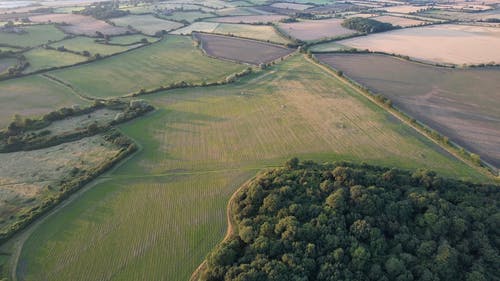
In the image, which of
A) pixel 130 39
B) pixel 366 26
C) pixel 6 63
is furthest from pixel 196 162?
pixel 366 26

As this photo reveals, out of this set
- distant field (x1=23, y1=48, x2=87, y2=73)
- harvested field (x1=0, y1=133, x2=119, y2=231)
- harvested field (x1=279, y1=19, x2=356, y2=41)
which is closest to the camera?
harvested field (x1=0, y1=133, x2=119, y2=231)

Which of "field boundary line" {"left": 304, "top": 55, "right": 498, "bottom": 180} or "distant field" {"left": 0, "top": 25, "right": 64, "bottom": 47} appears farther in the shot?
"distant field" {"left": 0, "top": 25, "right": 64, "bottom": 47}

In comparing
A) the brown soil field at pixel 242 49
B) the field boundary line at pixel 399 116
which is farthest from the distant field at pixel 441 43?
the field boundary line at pixel 399 116

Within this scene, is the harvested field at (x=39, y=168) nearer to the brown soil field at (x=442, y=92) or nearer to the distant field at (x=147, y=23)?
the brown soil field at (x=442, y=92)

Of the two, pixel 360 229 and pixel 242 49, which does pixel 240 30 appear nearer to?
pixel 242 49

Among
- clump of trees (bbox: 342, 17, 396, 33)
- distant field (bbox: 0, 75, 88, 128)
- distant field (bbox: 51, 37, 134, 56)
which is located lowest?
distant field (bbox: 0, 75, 88, 128)

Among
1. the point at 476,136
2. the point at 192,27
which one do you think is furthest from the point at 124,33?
the point at 476,136

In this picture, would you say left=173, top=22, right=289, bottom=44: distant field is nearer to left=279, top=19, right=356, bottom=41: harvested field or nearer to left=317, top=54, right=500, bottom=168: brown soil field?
left=279, top=19, right=356, bottom=41: harvested field

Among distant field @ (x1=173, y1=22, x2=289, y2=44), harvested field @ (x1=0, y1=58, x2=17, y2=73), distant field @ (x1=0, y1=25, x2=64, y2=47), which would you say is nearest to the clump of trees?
distant field @ (x1=173, y1=22, x2=289, y2=44)
